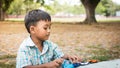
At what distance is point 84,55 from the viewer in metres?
5.74

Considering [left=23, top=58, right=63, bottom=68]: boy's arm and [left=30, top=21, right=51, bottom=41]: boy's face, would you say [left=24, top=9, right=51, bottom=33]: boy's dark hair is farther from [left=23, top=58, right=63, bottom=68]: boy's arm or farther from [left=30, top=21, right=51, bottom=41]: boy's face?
[left=23, top=58, right=63, bottom=68]: boy's arm

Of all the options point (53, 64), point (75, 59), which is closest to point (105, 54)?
point (75, 59)

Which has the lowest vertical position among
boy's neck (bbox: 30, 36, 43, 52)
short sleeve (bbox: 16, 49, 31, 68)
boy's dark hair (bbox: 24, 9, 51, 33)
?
short sleeve (bbox: 16, 49, 31, 68)

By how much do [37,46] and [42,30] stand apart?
10cm

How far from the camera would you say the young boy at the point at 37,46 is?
1.75 metres

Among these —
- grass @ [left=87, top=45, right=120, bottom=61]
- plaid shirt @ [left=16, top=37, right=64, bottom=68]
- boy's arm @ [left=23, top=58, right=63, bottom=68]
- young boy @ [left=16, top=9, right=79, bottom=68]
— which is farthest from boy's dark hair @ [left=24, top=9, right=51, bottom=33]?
grass @ [left=87, top=45, right=120, bottom=61]

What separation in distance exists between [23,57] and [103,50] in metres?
4.67

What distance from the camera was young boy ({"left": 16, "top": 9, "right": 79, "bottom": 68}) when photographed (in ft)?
5.74

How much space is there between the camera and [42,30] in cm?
182

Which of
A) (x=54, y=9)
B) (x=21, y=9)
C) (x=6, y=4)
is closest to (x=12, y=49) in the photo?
(x=6, y=4)

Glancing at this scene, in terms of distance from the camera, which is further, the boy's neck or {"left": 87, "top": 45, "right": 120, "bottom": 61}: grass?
{"left": 87, "top": 45, "right": 120, "bottom": 61}: grass

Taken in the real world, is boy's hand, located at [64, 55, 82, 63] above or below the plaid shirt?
below

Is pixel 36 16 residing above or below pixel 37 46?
above

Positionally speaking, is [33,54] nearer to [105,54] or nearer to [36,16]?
[36,16]
